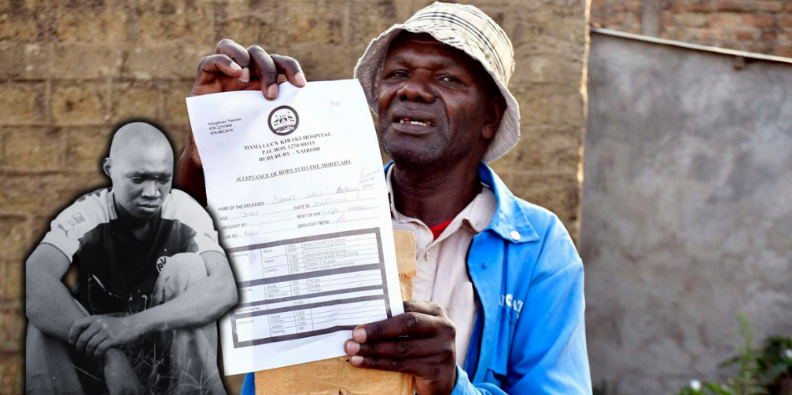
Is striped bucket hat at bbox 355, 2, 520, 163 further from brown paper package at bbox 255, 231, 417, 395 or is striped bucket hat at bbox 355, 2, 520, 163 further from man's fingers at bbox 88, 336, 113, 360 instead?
man's fingers at bbox 88, 336, 113, 360

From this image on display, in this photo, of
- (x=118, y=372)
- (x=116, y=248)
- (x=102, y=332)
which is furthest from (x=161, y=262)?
(x=118, y=372)

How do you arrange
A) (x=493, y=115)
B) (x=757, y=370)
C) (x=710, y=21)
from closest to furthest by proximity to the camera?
(x=493, y=115), (x=757, y=370), (x=710, y=21)

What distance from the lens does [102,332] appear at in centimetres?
195

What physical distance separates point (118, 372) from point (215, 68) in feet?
3.19

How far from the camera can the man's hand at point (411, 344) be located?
57.2 inches

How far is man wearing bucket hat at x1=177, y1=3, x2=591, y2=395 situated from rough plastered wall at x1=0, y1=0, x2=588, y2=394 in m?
1.14

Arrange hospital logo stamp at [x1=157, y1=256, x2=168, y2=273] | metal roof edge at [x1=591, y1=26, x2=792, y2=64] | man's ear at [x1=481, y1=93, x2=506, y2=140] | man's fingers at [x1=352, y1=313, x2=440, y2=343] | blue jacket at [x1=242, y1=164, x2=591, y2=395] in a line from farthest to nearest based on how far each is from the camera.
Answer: metal roof edge at [x1=591, y1=26, x2=792, y2=64]
man's ear at [x1=481, y1=93, x2=506, y2=140]
hospital logo stamp at [x1=157, y1=256, x2=168, y2=273]
blue jacket at [x1=242, y1=164, x2=591, y2=395]
man's fingers at [x1=352, y1=313, x2=440, y2=343]

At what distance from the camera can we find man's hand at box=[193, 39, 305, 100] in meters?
1.54

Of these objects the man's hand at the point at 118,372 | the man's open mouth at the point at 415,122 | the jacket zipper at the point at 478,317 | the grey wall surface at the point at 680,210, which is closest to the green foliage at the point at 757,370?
the grey wall surface at the point at 680,210

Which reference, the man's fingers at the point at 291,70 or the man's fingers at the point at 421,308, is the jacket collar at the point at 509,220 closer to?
the man's fingers at the point at 421,308

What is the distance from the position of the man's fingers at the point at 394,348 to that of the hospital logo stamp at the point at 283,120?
17.8 inches

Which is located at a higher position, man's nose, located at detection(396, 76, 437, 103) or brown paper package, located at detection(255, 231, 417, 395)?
man's nose, located at detection(396, 76, 437, 103)

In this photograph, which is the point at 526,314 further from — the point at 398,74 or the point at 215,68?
the point at 215,68

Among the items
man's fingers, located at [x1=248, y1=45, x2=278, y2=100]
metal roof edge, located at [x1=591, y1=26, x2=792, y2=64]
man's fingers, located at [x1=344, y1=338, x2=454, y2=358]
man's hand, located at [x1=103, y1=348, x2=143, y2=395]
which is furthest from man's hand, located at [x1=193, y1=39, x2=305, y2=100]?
metal roof edge, located at [x1=591, y1=26, x2=792, y2=64]
